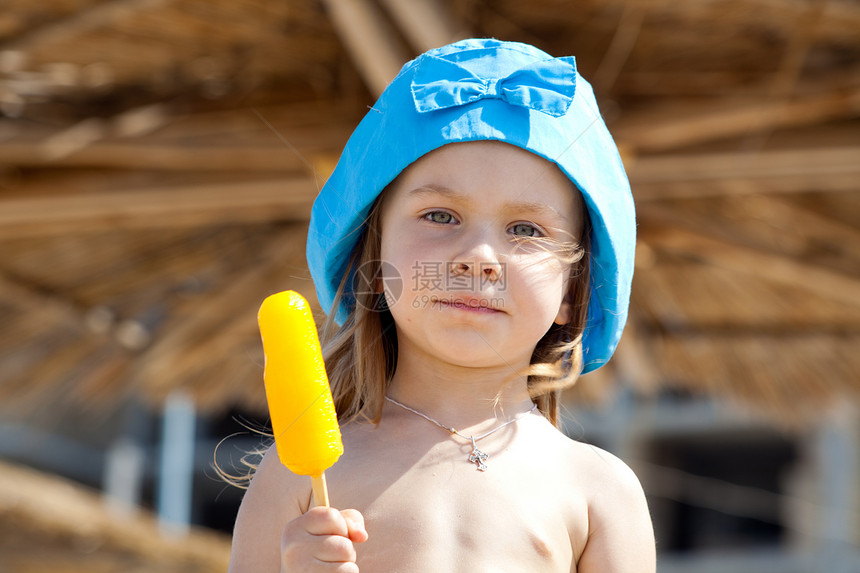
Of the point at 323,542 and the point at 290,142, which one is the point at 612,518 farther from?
the point at 290,142

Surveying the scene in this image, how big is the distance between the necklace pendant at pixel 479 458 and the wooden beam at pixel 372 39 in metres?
1.18

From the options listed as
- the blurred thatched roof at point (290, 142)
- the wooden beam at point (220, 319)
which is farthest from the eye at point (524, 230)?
the wooden beam at point (220, 319)

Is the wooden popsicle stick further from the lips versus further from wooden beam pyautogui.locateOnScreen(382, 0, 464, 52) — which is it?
wooden beam pyautogui.locateOnScreen(382, 0, 464, 52)

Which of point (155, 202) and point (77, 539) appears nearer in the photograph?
point (155, 202)

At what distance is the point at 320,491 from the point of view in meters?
1.24

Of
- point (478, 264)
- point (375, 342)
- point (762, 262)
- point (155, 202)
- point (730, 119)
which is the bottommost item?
point (375, 342)

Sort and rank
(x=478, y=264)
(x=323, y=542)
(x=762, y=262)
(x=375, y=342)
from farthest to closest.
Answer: (x=762, y=262)
(x=375, y=342)
(x=478, y=264)
(x=323, y=542)

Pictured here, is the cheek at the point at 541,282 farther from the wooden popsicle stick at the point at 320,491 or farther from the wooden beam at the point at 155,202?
the wooden beam at the point at 155,202

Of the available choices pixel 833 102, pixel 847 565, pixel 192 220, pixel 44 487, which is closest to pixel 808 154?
pixel 833 102

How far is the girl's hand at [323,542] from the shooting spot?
3.96ft

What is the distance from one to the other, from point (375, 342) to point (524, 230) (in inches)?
12.6

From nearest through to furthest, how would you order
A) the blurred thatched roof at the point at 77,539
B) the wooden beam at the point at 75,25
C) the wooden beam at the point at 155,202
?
the wooden beam at the point at 75,25 < the wooden beam at the point at 155,202 < the blurred thatched roof at the point at 77,539

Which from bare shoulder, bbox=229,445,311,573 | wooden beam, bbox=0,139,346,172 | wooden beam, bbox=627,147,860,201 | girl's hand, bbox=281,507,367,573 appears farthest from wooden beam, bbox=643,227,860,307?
girl's hand, bbox=281,507,367,573

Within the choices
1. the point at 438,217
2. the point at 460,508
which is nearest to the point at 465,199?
the point at 438,217
